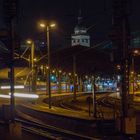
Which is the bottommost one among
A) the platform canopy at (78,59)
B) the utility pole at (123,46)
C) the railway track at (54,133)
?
the railway track at (54,133)

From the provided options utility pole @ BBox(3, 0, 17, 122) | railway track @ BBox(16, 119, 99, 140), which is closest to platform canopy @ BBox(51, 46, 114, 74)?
railway track @ BBox(16, 119, 99, 140)

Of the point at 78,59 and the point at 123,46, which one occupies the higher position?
the point at 78,59

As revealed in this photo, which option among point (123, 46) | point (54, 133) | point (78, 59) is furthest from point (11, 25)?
point (78, 59)

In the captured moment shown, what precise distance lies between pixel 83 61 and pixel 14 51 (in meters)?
81.8

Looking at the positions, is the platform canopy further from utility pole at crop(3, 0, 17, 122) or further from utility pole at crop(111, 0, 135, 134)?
utility pole at crop(3, 0, 17, 122)

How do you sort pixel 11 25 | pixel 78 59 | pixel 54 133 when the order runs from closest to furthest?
pixel 11 25 < pixel 54 133 < pixel 78 59

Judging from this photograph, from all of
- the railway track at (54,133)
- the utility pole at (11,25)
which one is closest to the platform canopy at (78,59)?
the railway track at (54,133)

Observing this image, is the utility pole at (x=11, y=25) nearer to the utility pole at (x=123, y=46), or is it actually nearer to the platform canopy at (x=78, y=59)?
the utility pole at (x=123, y=46)

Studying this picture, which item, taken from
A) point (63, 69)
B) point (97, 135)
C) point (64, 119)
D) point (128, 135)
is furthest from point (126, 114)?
point (63, 69)

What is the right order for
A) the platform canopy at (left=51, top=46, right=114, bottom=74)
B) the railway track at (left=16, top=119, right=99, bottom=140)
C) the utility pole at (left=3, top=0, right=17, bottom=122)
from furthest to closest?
the platform canopy at (left=51, top=46, right=114, bottom=74), the railway track at (left=16, top=119, right=99, bottom=140), the utility pole at (left=3, top=0, right=17, bottom=122)

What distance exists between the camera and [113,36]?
23094mm

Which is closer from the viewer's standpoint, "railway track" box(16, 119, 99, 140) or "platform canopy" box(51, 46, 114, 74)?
"railway track" box(16, 119, 99, 140)

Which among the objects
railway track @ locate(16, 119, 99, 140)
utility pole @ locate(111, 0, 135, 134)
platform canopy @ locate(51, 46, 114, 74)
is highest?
platform canopy @ locate(51, 46, 114, 74)

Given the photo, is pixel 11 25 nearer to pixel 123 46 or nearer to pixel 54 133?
pixel 123 46
